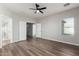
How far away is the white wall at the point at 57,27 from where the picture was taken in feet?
15.2

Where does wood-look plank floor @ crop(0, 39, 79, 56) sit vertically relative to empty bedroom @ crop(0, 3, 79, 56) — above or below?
below

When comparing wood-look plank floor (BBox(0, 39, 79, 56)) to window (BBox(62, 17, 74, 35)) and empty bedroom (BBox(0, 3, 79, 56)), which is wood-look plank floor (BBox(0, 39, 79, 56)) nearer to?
empty bedroom (BBox(0, 3, 79, 56))

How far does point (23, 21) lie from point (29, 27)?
198 cm

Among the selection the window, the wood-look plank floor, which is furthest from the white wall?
the wood-look plank floor

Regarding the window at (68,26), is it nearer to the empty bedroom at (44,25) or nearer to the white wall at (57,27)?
the empty bedroom at (44,25)

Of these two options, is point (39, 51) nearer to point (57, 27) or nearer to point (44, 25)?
point (57, 27)

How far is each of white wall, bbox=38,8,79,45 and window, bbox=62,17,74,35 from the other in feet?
0.81

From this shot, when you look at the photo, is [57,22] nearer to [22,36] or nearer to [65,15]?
[65,15]

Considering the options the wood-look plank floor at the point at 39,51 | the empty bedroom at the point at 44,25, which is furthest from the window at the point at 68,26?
the wood-look plank floor at the point at 39,51

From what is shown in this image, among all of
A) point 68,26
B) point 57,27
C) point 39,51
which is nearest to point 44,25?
point 57,27

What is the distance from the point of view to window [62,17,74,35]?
192 inches

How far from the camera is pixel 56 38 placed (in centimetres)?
594

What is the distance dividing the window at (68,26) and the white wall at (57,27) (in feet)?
0.81

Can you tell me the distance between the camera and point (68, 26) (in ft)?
16.9
